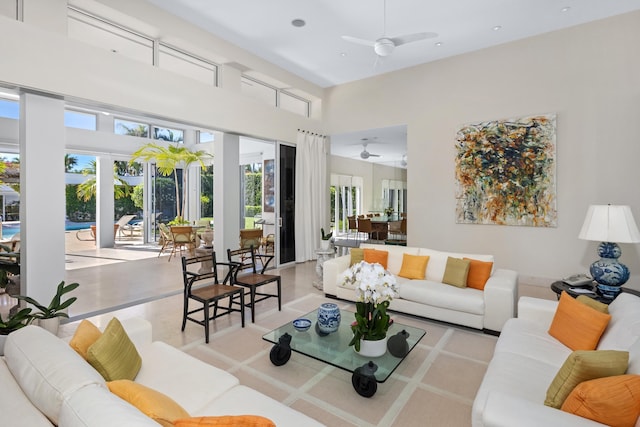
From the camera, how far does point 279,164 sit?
267 inches

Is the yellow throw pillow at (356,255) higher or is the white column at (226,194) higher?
the white column at (226,194)

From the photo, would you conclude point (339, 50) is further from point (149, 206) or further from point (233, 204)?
point (149, 206)

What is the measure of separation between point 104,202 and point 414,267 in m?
8.85

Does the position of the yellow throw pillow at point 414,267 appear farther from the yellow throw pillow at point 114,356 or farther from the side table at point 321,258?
the yellow throw pillow at point 114,356

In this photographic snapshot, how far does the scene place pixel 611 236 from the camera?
327cm

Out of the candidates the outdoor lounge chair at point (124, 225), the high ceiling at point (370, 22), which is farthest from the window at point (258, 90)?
the outdoor lounge chair at point (124, 225)

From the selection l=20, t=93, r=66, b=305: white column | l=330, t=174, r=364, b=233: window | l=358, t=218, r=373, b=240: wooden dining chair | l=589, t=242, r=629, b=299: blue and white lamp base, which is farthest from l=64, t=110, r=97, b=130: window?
l=589, t=242, r=629, b=299: blue and white lamp base

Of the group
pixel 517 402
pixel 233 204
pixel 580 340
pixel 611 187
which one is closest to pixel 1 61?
pixel 233 204

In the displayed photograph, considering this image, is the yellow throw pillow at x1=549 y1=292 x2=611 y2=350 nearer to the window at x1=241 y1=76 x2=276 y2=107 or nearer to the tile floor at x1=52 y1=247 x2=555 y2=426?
the tile floor at x1=52 y1=247 x2=555 y2=426

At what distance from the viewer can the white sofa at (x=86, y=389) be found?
100cm

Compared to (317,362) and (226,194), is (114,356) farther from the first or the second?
(226,194)

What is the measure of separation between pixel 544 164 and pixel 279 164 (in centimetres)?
465

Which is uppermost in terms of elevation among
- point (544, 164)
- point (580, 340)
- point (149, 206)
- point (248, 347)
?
point (544, 164)

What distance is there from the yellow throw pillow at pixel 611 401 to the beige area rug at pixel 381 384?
2.97ft
